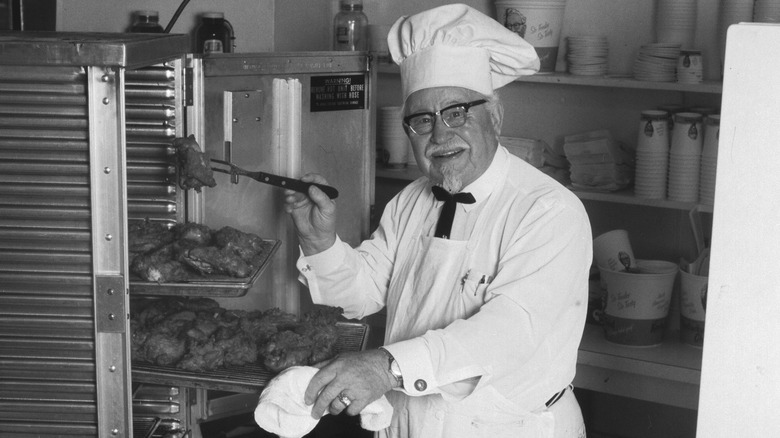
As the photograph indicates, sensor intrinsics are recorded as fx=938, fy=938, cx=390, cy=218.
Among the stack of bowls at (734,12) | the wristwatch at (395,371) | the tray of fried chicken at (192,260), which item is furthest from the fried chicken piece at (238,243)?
the stack of bowls at (734,12)

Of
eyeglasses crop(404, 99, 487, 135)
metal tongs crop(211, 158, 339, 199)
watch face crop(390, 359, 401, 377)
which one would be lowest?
watch face crop(390, 359, 401, 377)

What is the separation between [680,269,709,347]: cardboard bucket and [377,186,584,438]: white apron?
110cm

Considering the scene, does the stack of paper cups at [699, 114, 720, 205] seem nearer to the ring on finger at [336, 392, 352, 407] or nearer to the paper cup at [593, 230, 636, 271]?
the paper cup at [593, 230, 636, 271]

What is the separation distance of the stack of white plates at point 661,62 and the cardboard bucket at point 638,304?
2.34 feet

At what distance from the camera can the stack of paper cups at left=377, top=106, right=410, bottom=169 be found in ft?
12.7

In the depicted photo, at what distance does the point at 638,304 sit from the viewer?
344 centimetres

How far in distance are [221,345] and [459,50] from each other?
0.92m

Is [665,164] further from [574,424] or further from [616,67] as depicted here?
[574,424]

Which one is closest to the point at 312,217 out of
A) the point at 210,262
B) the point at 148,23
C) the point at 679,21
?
the point at 210,262

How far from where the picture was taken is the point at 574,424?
7.86 feet

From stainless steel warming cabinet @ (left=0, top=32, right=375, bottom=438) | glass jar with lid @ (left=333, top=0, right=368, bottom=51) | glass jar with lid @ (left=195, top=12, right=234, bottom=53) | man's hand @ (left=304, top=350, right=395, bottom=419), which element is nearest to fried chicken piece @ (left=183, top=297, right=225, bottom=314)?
stainless steel warming cabinet @ (left=0, top=32, right=375, bottom=438)

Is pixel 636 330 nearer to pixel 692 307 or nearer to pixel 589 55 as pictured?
pixel 692 307

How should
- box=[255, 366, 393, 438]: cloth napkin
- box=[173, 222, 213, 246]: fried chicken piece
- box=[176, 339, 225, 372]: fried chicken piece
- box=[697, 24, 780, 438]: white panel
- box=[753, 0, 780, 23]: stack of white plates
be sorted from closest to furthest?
1. box=[697, 24, 780, 438]: white panel
2. box=[255, 366, 393, 438]: cloth napkin
3. box=[176, 339, 225, 372]: fried chicken piece
4. box=[173, 222, 213, 246]: fried chicken piece
5. box=[753, 0, 780, 23]: stack of white plates

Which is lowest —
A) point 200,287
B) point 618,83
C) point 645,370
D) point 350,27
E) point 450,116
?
point 645,370
